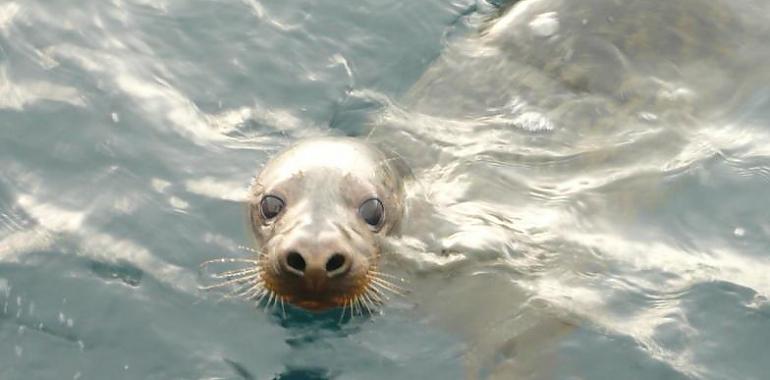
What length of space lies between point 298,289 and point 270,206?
0.86m

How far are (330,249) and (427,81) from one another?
2.87 m

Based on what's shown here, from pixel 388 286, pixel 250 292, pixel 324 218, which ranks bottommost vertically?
pixel 250 292

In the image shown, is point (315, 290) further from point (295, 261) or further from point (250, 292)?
point (250, 292)

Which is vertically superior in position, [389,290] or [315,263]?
[315,263]

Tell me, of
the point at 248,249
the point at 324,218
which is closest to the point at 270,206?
the point at 248,249

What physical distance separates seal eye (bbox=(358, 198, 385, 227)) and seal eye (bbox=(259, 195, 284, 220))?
1.52 feet

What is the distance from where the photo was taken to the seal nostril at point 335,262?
632 centimetres

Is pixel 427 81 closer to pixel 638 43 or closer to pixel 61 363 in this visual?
pixel 638 43

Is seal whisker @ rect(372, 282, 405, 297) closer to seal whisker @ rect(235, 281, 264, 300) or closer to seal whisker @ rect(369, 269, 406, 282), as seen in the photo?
seal whisker @ rect(369, 269, 406, 282)

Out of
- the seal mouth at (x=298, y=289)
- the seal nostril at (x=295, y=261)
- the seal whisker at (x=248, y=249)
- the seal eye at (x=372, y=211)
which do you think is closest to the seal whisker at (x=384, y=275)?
the seal mouth at (x=298, y=289)

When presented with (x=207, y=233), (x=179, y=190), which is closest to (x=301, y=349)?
(x=207, y=233)

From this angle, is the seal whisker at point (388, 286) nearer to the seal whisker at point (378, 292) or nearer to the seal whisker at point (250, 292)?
the seal whisker at point (378, 292)

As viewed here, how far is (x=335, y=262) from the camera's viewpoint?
636cm

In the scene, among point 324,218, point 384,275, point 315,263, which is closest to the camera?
point 315,263
